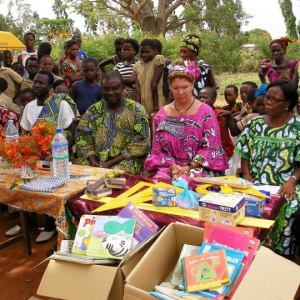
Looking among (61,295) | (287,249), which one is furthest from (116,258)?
(287,249)

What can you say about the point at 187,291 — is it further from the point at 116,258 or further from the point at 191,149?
the point at 191,149

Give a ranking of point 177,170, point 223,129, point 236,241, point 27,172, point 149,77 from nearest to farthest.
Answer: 1. point 236,241
2. point 27,172
3. point 177,170
4. point 223,129
5. point 149,77

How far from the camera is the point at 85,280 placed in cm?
200

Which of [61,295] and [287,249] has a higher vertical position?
[61,295]

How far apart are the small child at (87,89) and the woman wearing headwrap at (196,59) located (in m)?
1.37

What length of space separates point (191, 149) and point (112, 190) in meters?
0.99

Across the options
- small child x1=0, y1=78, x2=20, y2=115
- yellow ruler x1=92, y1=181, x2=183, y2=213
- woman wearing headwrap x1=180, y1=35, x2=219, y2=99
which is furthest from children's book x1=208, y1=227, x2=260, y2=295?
small child x1=0, y1=78, x2=20, y2=115

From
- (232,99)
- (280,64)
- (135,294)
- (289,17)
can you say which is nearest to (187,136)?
(135,294)

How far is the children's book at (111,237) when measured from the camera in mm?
2139

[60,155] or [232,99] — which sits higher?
[232,99]

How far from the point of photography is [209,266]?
6.31ft

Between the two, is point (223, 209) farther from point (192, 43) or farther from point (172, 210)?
point (192, 43)

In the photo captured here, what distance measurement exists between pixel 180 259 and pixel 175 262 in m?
0.24

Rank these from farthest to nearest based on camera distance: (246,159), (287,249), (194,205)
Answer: (246,159) → (287,249) → (194,205)
